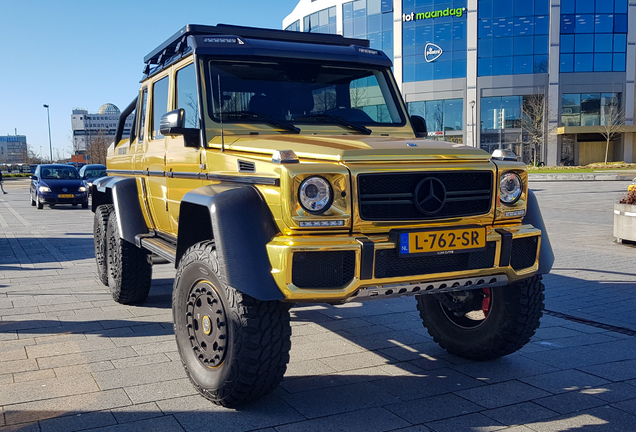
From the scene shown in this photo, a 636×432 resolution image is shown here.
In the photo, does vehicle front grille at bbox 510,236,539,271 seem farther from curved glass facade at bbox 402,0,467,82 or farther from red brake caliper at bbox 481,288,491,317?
curved glass facade at bbox 402,0,467,82

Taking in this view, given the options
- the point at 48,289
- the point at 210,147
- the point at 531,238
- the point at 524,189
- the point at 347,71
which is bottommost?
the point at 48,289

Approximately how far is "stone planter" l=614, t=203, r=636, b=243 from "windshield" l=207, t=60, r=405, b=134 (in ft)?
22.9

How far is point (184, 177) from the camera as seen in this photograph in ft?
15.6

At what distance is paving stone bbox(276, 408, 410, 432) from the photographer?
138 inches

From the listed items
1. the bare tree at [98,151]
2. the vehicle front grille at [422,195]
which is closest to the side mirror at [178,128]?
the vehicle front grille at [422,195]

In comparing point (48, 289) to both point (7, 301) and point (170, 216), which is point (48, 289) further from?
point (170, 216)

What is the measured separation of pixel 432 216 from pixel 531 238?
0.80m

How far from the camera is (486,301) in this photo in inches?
185

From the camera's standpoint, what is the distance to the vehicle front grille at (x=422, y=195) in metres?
3.58

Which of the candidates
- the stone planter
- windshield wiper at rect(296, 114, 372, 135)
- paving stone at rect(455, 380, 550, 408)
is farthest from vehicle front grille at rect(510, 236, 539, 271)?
the stone planter

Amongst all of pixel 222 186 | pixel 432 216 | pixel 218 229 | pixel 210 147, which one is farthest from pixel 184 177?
pixel 432 216

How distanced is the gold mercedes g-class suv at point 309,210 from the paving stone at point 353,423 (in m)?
0.31

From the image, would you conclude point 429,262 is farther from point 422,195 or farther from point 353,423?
point 353,423

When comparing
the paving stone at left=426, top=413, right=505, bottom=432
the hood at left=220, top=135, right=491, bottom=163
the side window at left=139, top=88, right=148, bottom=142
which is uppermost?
the side window at left=139, top=88, right=148, bottom=142
